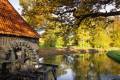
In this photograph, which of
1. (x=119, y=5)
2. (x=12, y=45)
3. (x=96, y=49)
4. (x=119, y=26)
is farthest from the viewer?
(x=96, y=49)

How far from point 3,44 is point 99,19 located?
5591 mm

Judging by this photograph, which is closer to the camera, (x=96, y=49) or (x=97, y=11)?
(x=97, y=11)

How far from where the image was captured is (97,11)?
698 inches

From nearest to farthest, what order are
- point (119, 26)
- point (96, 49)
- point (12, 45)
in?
point (12, 45) < point (119, 26) < point (96, 49)

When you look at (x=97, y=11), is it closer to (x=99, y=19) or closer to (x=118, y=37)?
(x=99, y=19)

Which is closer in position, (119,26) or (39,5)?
(39,5)

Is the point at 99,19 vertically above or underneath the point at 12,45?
above

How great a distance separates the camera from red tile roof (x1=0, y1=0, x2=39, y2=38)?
18.5m

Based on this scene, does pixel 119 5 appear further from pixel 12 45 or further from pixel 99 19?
pixel 12 45

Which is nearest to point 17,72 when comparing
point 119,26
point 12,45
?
point 12,45

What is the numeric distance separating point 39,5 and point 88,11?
2.70 meters

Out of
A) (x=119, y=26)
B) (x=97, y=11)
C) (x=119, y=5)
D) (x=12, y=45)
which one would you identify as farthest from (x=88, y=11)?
(x=119, y=26)

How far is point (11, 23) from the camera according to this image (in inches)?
772

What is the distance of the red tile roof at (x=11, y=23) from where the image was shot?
1855 cm
